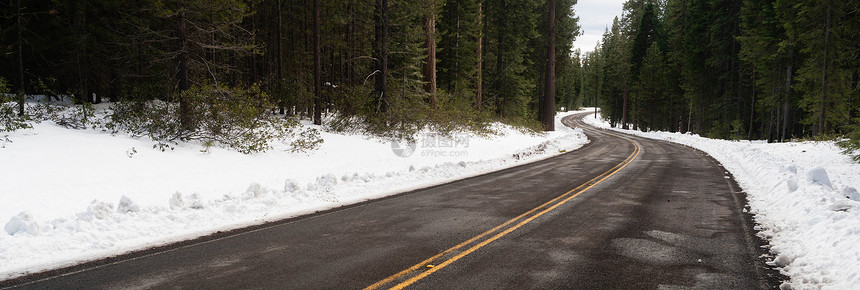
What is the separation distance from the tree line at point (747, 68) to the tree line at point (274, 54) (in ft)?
46.2

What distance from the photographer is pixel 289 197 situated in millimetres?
8914

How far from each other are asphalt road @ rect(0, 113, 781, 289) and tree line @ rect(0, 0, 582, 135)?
7.92 meters

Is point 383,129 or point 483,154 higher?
point 383,129

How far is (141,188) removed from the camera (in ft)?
29.1

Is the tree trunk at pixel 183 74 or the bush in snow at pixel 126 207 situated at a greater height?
the tree trunk at pixel 183 74

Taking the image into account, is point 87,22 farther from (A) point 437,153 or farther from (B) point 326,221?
(B) point 326,221

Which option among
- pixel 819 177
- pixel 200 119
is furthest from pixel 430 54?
pixel 819 177

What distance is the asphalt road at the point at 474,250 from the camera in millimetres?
4695

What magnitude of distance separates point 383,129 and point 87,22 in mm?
15863

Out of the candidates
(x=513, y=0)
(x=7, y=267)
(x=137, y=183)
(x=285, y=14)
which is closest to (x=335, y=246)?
(x=7, y=267)

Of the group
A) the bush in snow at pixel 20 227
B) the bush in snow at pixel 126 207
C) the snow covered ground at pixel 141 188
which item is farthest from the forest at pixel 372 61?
the bush in snow at pixel 20 227

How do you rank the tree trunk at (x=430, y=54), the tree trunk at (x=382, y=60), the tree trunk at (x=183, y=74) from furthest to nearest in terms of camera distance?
the tree trunk at (x=430, y=54), the tree trunk at (x=382, y=60), the tree trunk at (x=183, y=74)

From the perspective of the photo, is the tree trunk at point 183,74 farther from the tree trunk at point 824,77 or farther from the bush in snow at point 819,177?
the tree trunk at point 824,77

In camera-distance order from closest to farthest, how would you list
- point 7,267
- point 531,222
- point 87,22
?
1. point 7,267
2. point 531,222
3. point 87,22
